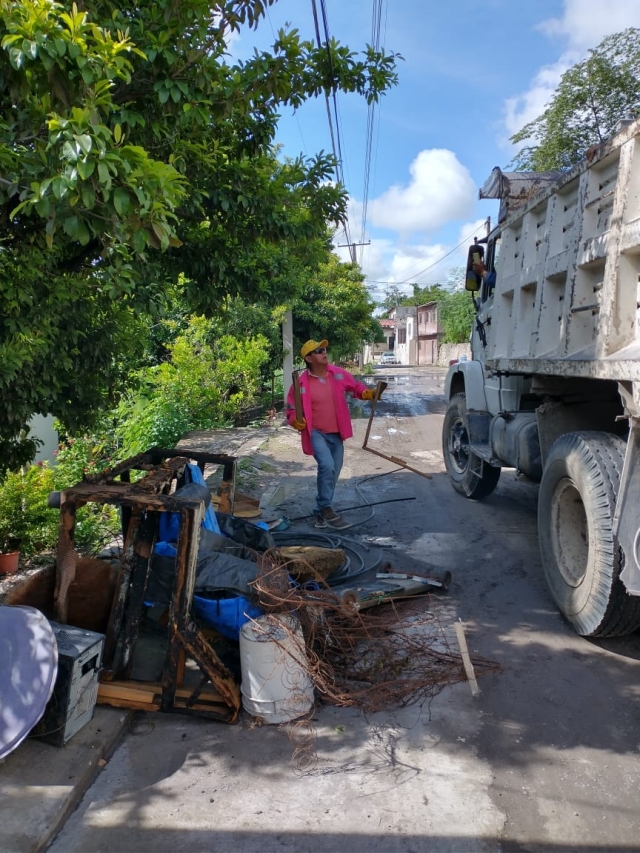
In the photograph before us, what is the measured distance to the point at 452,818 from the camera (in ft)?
7.70

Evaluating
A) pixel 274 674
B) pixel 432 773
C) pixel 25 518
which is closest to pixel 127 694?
pixel 274 674

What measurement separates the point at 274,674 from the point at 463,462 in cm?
482

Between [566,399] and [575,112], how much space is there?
16.6 meters

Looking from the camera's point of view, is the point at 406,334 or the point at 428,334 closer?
the point at 428,334

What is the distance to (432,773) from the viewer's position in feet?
8.55

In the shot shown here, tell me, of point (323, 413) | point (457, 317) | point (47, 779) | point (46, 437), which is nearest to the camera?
point (47, 779)

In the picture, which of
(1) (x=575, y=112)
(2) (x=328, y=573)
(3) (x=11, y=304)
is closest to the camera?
(3) (x=11, y=304)

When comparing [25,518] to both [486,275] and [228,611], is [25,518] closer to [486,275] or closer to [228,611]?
[228,611]

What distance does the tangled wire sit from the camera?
314 cm

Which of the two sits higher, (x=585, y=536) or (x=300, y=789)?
(x=585, y=536)

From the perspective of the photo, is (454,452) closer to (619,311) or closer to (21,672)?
(619,311)

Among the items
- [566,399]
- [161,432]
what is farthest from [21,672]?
[161,432]

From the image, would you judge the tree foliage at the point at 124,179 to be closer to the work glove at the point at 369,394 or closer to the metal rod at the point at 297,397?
the metal rod at the point at 297,397

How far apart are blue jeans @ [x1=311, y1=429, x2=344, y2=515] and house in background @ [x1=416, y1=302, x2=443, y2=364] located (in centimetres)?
4959
